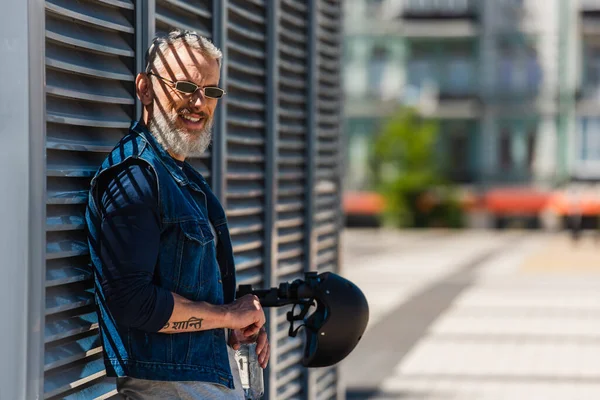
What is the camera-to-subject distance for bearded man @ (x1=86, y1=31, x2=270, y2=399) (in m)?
2.89

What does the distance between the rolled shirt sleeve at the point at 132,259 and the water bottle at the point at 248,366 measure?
0.63 meters

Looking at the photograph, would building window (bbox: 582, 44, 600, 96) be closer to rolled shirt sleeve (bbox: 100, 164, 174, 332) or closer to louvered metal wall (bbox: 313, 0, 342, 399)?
louvered metal wall (bbox: 313, 0, 342, 399)

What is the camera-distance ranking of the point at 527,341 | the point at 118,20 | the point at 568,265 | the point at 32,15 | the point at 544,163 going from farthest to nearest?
1. the point at 544,163
2. the point at 568,265
3. the point at 527,341
4. the point at 118,20
5. the point at 32,15

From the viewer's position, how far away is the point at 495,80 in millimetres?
50250

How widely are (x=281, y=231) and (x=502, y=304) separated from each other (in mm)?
10951

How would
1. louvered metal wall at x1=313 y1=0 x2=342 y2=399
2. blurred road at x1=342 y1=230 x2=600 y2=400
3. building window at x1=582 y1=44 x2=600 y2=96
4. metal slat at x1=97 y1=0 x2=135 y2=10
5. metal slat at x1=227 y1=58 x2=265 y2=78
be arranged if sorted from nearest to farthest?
metal slat at x1=97 y1=0 x2=135 y2=10 → metal slat at x1=227 y1=58 x2=265 y2=78 → louvered metal wall at x1=313 y1=0 x2=342 y2=399 → blurred road at x1=342 y1=230 x2=600 y2=400 → building window at x1=582 y1=44 x2=600 y2=96

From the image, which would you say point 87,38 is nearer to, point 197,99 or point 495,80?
point 197,99

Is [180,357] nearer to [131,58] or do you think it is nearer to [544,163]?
[131,58]

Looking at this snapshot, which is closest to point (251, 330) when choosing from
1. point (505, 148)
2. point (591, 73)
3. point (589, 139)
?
point (589, 139)

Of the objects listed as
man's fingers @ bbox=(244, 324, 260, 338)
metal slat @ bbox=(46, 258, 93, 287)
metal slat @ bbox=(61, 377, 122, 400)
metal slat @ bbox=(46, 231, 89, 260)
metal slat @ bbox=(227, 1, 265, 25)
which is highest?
metal slat @ bbox=(227, 1, 265, 25)

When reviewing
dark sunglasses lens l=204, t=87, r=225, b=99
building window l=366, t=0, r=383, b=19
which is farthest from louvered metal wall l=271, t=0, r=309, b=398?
building window l=366, t=0, r=383, b=19

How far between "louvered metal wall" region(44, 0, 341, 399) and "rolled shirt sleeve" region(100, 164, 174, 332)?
1.04 ft

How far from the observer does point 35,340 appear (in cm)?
300

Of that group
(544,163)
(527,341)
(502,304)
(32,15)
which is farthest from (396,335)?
(544,163)
